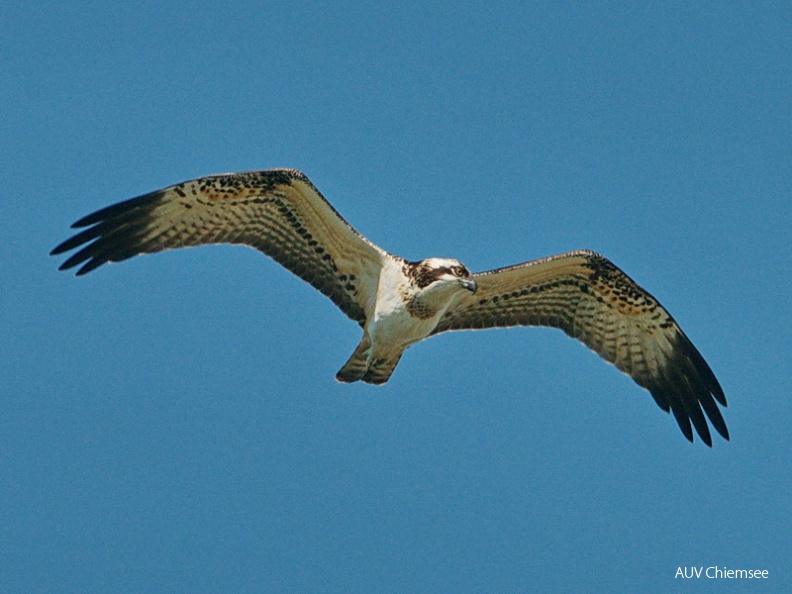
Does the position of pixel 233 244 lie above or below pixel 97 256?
above

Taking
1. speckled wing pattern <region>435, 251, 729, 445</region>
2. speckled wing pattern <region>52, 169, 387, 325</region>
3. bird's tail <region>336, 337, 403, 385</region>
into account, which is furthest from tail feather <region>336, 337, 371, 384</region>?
speckled wing pattern <region>435, 251, 729, 445</region>

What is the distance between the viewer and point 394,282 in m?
14.5

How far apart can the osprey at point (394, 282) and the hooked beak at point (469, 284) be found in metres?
0.02

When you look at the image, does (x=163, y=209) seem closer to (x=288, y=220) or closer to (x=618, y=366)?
(x=288, y=220)

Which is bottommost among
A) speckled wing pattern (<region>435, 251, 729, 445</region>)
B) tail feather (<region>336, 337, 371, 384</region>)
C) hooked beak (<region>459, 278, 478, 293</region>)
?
tail feather (<region>336, 337, 371, 384</region>)

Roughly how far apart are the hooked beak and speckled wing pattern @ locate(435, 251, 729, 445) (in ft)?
4.30

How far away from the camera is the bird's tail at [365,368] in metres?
14.9

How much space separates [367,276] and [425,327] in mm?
961

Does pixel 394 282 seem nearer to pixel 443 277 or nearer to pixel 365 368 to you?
pixel 443 277

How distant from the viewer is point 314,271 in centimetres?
1505

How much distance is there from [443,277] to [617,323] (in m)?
2.89

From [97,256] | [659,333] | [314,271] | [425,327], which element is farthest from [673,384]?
Answer: [97,256]

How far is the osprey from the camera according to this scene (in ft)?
46.5

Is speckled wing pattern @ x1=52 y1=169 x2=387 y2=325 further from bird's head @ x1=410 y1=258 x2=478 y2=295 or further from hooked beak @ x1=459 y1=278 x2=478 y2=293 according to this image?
hooked beak @ x1=459 y1=278 x2=478 y2=293
